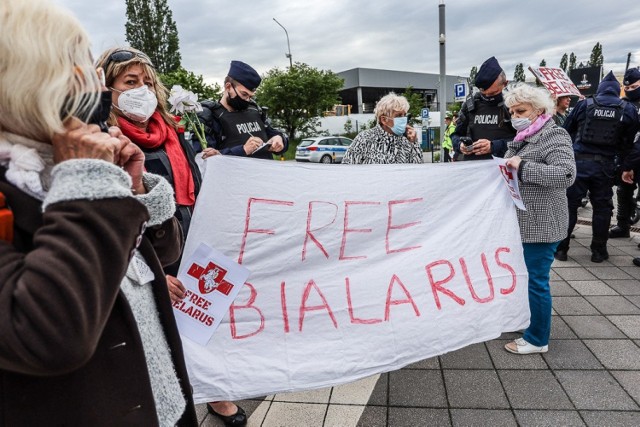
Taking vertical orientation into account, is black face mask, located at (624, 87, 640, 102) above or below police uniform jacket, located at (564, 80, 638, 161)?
above

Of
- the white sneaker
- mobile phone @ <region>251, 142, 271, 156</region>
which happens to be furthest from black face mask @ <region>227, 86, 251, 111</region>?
the white sneaker

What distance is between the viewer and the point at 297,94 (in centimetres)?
3256

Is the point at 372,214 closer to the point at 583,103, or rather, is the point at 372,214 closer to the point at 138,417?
the point at 138,417

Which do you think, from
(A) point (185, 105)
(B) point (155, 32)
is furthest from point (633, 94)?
(B) point (155, 32)

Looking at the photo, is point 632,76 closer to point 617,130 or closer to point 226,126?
point 617,130

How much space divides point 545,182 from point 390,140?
4.45ft

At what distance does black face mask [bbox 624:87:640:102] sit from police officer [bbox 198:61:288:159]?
4.38m

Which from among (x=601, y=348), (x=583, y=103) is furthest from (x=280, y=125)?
(x=601, y=348)

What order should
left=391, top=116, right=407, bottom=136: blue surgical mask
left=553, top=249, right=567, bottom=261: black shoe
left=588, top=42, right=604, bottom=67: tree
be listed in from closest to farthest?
left=391, top=116, right=407, bottom=136: blue surgical mask → left=553, top=249, right=567, bottom=261: black shoe → left=588, top=42, right=604, bottom=67: tree

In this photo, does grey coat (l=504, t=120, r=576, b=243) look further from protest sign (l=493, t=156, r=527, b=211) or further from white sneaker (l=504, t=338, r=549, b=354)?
white sneaker (l=504, t=338, r=549, b=354)

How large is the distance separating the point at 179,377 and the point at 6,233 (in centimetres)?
67

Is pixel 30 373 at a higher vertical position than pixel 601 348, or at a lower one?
higher

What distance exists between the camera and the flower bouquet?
2.61 metres

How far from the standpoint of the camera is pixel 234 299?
205cm
